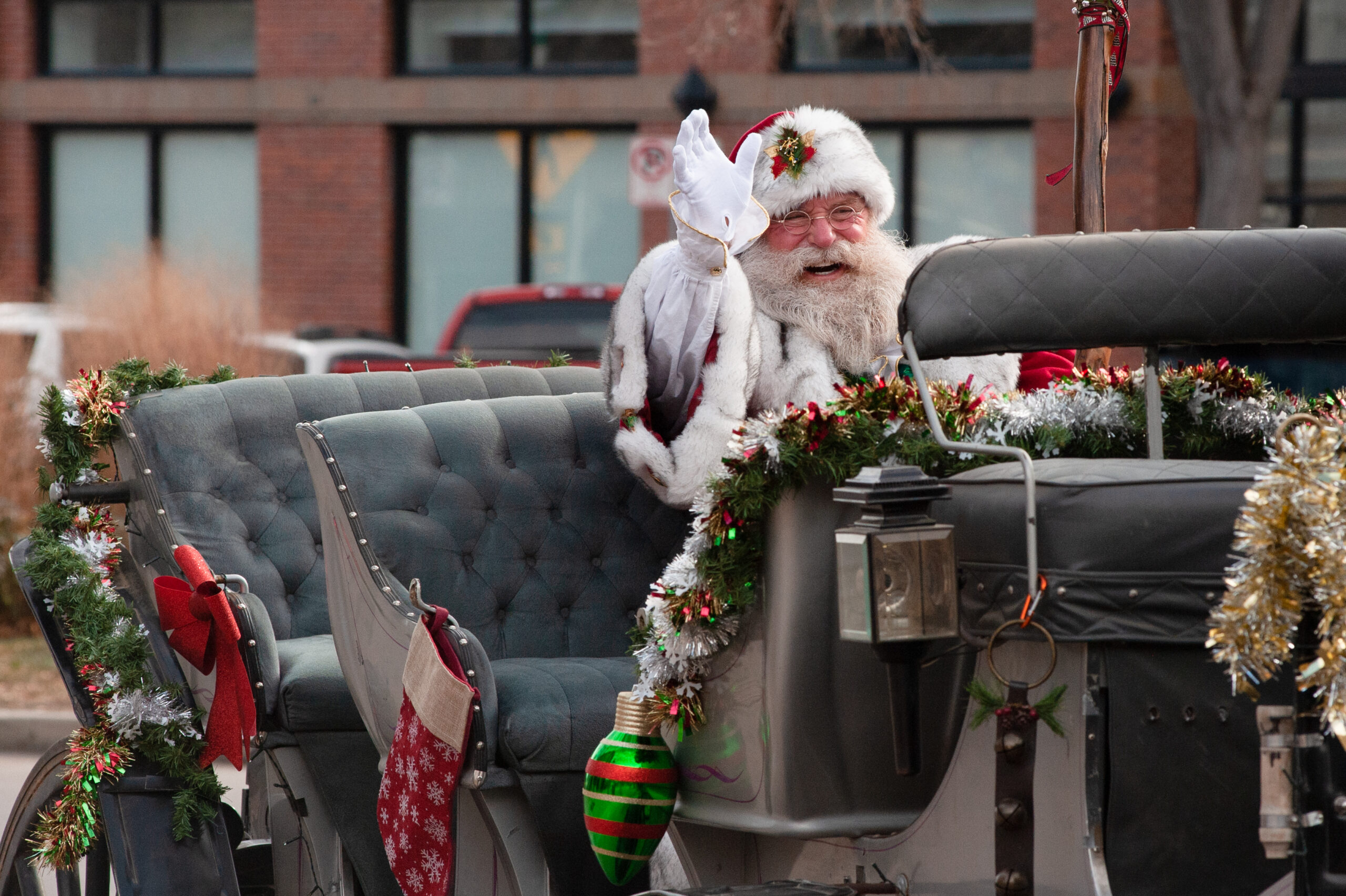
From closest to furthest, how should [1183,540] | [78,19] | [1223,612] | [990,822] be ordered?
[1223,612] < [1183,540] < [990,822] < [78,19]

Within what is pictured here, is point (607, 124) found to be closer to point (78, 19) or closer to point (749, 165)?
point (78, 19)

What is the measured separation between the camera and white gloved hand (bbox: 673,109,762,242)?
328 cm

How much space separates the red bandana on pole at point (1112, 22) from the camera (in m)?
3.32

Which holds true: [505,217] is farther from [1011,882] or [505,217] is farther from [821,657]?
[1011,882]

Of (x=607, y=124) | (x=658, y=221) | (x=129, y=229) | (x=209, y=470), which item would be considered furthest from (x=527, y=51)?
(x=209, y=470)

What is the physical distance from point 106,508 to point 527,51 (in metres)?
11.9

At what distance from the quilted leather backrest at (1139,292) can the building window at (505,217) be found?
12863 millimetres

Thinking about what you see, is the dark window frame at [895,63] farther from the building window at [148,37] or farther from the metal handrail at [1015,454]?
the metal handrail at [1015,454]

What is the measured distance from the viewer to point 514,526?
3.81 m

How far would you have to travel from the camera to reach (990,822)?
7.46 ft

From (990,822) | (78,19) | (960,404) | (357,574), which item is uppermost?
(78,19)

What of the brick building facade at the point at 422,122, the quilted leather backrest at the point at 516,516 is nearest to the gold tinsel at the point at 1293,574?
the quilted leather backrest at the point at 516,516

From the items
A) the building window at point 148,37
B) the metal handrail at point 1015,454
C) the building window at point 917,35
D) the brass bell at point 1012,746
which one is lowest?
the brass bell at point 1012,746

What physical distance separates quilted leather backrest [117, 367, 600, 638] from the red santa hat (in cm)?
85
